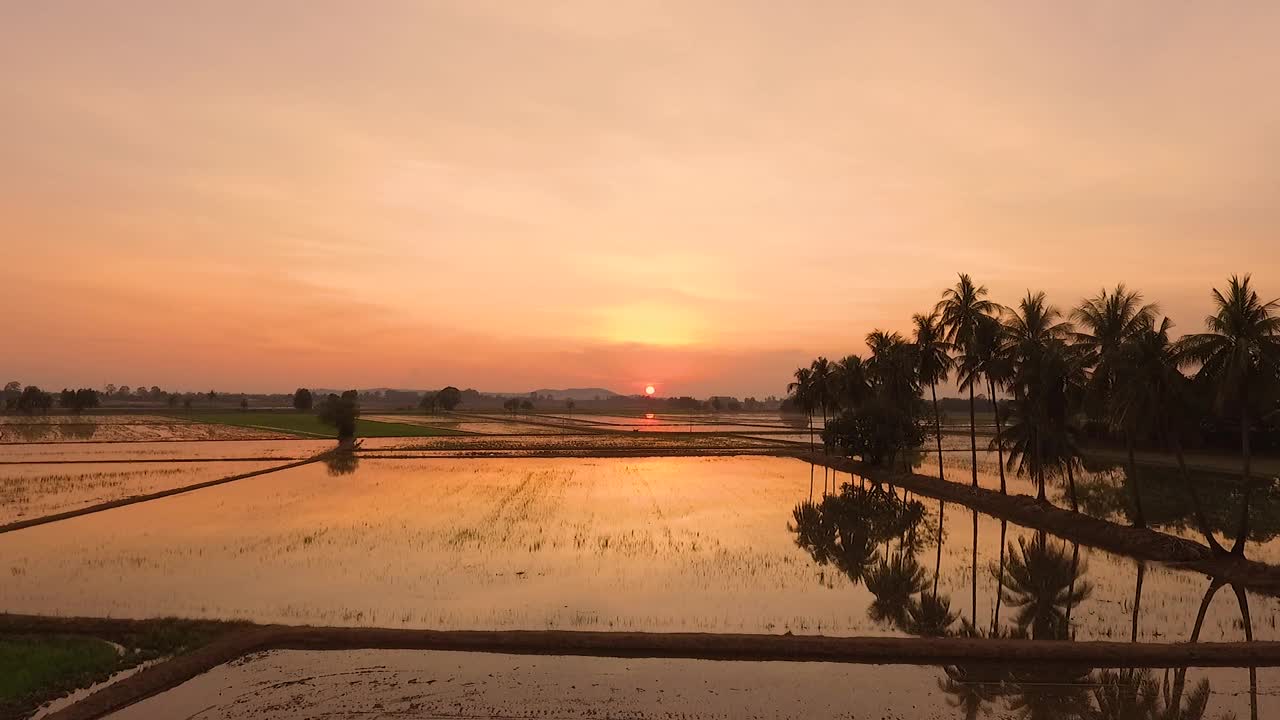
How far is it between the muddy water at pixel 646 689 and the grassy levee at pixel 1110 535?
9853 millimetres

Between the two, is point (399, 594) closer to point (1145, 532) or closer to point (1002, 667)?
point (1002, 667)

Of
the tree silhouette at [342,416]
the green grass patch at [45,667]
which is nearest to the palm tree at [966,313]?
the green grass patch at [45,667]

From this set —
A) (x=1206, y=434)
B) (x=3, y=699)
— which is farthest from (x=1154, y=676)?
(x=1206, y=434)

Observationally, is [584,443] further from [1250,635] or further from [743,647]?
[1250,635]

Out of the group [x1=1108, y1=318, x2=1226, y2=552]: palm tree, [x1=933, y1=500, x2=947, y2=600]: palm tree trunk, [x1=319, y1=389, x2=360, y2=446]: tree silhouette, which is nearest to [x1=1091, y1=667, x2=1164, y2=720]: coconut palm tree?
[x1=933, y1=500, x2=947, y2=600]: palm tree trunk

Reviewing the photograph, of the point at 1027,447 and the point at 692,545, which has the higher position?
the point at 1027,447

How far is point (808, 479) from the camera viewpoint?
49.7 metres

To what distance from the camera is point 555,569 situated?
76.9ft

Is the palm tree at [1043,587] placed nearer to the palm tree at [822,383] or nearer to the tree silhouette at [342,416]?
the palm tree at [822,383]

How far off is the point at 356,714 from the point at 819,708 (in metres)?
8.94

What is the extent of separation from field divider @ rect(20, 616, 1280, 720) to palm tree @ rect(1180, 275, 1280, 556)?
33.7 ft

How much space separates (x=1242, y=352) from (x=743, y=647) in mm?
19833

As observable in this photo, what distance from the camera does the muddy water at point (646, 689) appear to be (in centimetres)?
1343

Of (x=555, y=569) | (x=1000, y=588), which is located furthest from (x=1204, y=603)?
(x=555, y=569)
